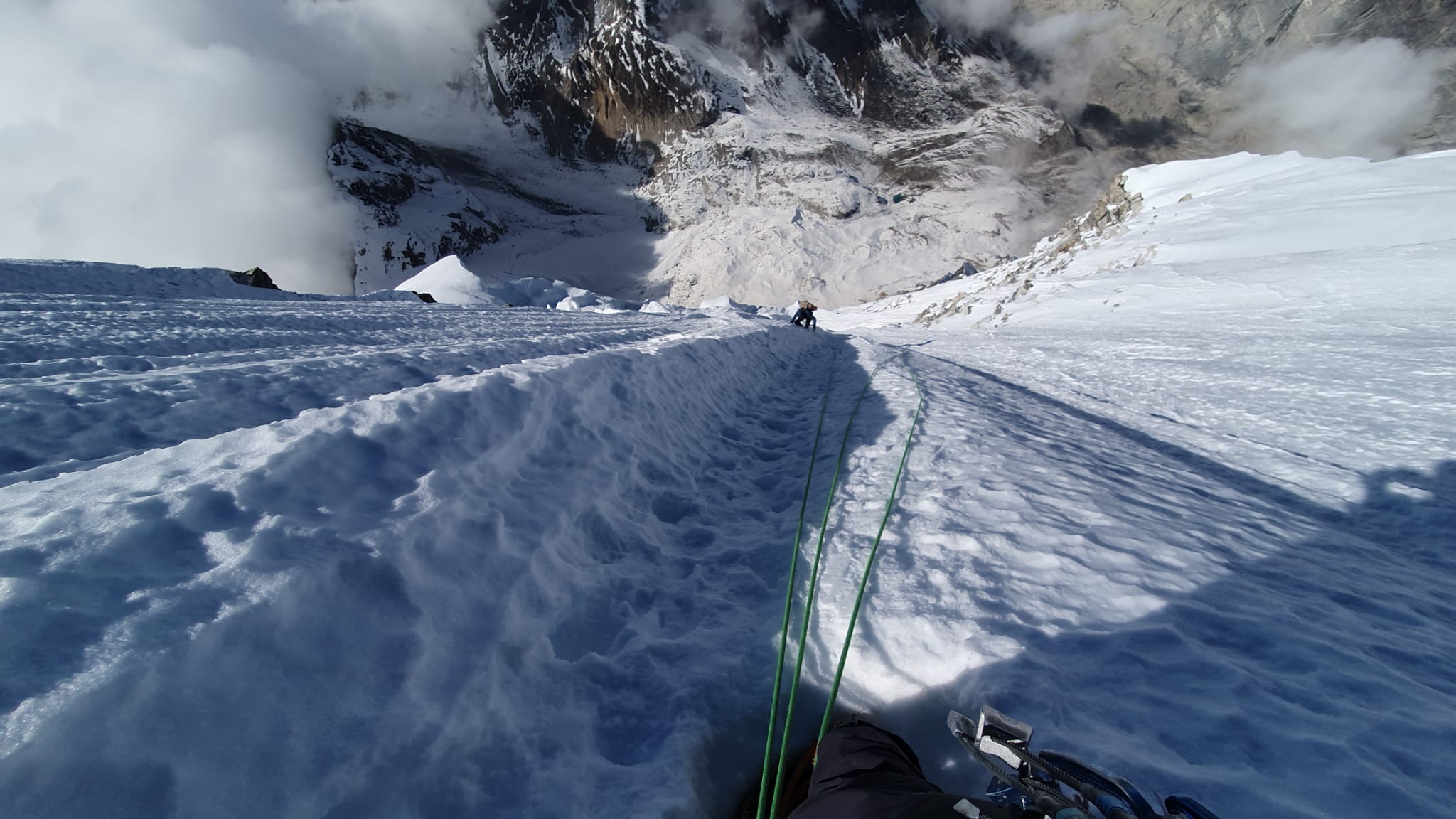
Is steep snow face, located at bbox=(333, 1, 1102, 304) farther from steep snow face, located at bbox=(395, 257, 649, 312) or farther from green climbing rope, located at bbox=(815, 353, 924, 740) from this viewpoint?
green climbing rope, located at bbox=(815, 353, 924, 740)

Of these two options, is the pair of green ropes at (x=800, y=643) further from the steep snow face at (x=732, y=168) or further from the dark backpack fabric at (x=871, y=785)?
the steep snow face at (x=732, y=168)

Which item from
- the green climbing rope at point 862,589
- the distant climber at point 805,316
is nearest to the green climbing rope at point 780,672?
the green climbing rope at point 862,589

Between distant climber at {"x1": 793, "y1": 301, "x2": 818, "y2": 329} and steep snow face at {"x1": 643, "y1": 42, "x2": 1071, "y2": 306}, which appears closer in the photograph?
distant climber at {"x1": 793, "y1": 301, "x2": 818, "y2": 329}

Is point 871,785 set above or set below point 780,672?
above

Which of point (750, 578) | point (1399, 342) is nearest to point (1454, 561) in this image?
point (750, 578)

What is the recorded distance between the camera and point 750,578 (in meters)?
2.84

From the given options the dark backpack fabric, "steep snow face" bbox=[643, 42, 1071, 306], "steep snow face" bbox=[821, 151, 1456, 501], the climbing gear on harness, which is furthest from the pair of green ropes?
"steep snow face" bbox=[643, 42, 1071, 306]

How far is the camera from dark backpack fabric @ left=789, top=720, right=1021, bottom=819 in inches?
47.6

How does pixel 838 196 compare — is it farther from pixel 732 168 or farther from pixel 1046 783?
pixel 1046 783

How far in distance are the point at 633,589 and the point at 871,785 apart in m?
1.56

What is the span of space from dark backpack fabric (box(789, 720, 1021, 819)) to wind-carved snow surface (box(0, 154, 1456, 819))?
351mm

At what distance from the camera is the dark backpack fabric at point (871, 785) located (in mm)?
1208

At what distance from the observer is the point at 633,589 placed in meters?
2.71

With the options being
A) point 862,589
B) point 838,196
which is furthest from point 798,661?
point 838,196
